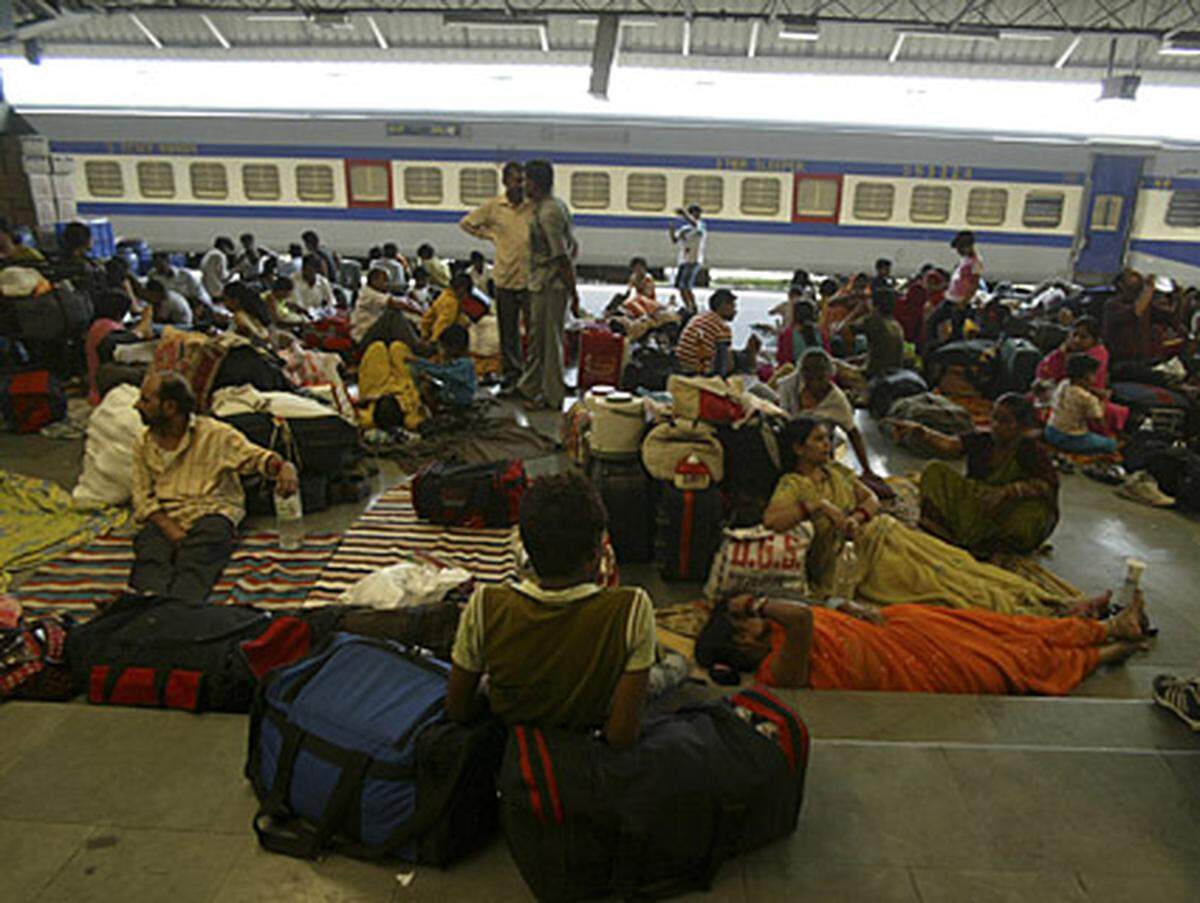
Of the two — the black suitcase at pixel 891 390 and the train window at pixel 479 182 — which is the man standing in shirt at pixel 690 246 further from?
the black suitcase at pixel 891 390

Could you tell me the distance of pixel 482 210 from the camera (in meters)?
8.02

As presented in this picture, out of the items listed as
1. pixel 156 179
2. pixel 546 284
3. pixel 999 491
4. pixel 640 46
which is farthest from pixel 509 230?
pixel 640 46

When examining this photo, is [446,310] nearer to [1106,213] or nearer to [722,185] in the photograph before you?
[722,185]

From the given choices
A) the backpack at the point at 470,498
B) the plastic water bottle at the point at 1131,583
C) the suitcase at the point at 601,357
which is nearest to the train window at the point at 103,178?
the suitcase at the point at 601,357

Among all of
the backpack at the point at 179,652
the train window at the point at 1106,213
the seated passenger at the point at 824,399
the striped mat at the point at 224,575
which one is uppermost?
the train window at the point at 1106,213

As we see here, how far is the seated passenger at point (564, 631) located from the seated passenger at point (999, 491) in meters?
3.35

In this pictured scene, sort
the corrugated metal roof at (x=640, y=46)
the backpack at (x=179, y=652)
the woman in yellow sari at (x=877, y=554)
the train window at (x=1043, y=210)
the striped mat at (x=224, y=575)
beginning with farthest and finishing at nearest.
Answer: the corrugated metal roof at (x=640, y=46) < the train window at (x=1043, y=210) < the striped mat at (x=224, y=575) < the woman in yellow sari at (x=877, y=554) < the backpack at (x=179, y=652)

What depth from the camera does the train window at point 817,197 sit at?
14.0 m

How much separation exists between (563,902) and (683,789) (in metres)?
0.40

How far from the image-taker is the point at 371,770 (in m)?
2.30

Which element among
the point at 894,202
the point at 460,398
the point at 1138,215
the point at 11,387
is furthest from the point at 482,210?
the point at 1138,215

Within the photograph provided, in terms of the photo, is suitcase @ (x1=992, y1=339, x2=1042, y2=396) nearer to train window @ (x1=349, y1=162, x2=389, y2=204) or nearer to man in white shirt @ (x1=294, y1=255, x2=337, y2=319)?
man in white shirt @ (x1=294, y1=255, x2=337, y2=319)

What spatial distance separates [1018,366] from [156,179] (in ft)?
45.8

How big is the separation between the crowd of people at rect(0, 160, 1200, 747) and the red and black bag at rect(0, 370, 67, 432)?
32 centimetres
